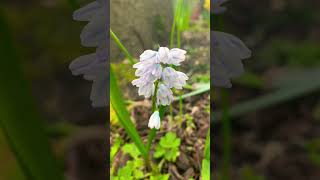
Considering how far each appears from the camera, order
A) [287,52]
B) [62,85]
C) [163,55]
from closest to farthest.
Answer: [163,55] → [62,85] → [287,52]

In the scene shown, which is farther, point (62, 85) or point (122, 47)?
point (62, 85)

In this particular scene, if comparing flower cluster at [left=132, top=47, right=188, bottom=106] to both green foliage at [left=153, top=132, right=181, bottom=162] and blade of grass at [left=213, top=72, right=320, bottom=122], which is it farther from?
blade of grass at [left=213, top=72, right=320, bottom=122]

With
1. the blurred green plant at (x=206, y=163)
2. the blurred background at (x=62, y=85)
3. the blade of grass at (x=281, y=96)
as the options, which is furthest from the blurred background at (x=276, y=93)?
the blurred green plant at (x=206, y=163)

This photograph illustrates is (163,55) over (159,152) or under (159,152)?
over

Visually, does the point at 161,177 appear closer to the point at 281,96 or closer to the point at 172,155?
the point at 172,155

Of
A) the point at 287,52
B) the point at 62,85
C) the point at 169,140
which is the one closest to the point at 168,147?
the point at 169,140

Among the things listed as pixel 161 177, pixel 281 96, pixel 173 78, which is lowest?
pixel 281 96

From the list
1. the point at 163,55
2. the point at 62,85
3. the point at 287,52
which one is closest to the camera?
the point at 163,55
